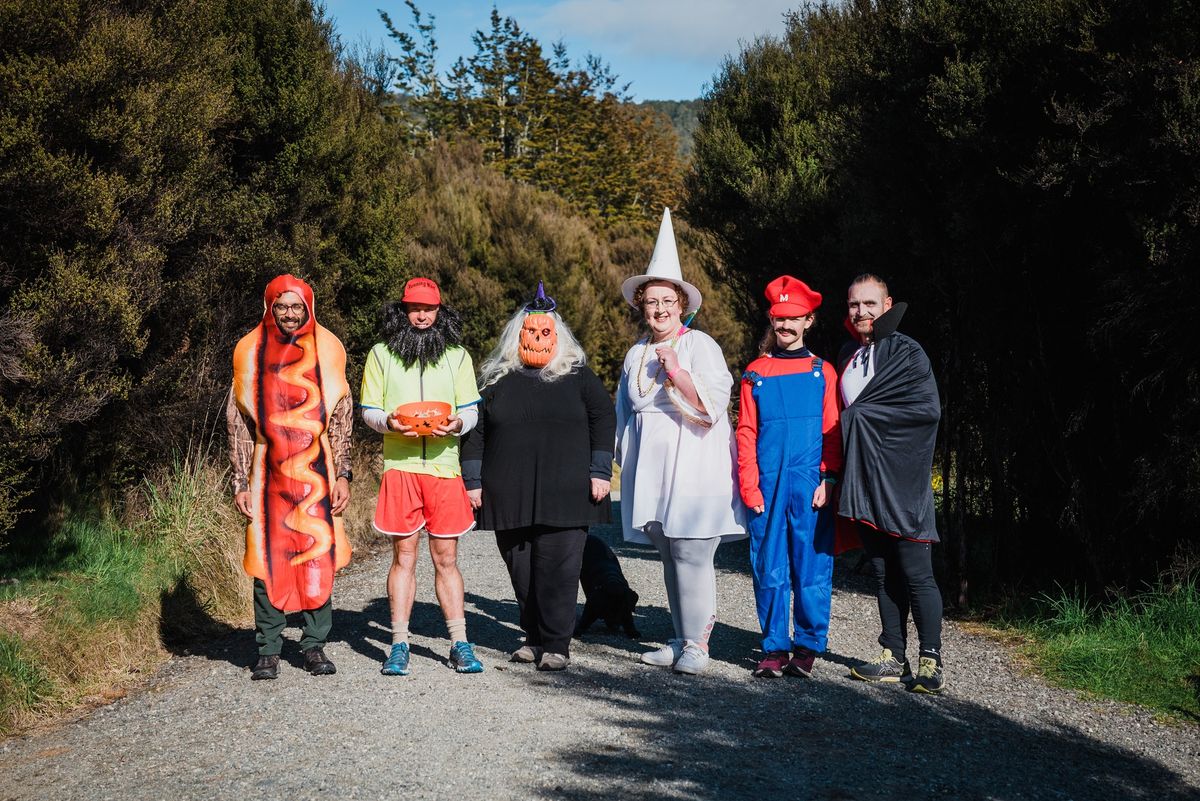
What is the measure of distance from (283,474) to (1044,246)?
4.53 m

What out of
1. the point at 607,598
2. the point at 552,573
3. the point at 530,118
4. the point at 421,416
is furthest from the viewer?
the point at 530,118

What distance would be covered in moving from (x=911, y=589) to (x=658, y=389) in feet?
5.51

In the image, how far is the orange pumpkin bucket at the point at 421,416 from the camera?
225 inches

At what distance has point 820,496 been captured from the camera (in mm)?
5766

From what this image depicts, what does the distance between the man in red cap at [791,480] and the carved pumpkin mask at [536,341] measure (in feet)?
3.51

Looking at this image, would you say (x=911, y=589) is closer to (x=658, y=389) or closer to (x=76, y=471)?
(x=658, y=389)

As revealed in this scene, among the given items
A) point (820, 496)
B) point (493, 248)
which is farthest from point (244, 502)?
point (493, 248)

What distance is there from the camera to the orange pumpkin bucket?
570cm

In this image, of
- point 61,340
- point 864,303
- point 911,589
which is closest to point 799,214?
point 864,303

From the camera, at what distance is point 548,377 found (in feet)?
19.7

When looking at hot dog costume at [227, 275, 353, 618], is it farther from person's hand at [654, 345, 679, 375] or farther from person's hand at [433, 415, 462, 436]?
person's hand at [654, 345, 679, 375]

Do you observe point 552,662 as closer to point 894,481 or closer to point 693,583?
point 693,583

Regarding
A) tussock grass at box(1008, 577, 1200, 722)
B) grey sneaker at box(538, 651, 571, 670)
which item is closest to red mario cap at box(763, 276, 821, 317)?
grey sneaker at box(538, 651, 571, 670)

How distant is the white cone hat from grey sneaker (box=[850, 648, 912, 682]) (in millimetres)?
2149
